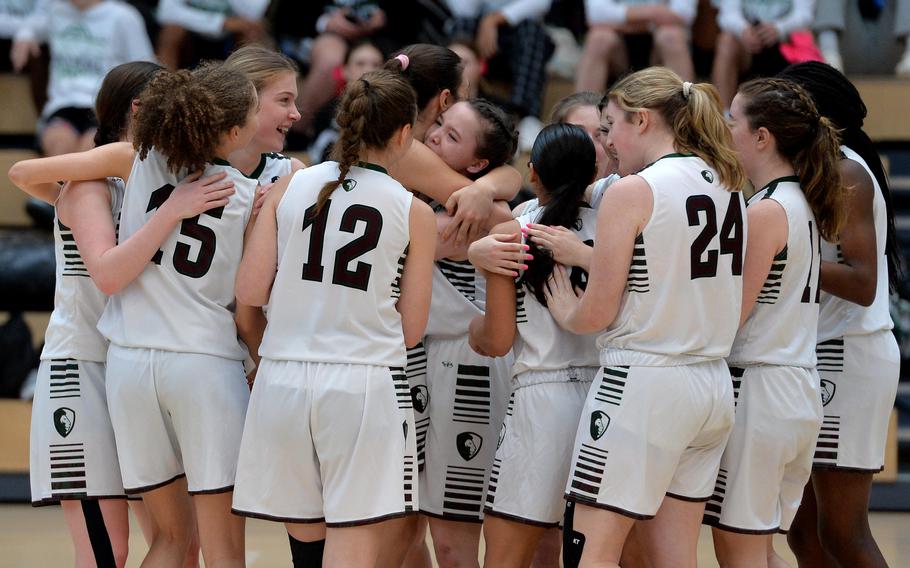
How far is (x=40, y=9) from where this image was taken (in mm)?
7457

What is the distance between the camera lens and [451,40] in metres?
6.81

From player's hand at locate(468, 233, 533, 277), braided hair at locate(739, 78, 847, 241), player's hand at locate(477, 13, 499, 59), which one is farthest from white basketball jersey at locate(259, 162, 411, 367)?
player's hand at locate(477, 13, 499, 59)

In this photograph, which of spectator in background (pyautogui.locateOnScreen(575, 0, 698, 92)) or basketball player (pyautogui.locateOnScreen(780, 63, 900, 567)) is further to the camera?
spectator in background (pyautogui.locateOnScreen(575, 0, 698, 92))

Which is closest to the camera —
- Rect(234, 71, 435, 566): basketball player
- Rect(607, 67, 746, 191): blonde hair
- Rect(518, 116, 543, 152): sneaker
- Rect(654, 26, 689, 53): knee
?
Rect(234, 71, 435, 566): basketball player

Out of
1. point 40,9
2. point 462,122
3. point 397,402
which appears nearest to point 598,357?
point 397,402

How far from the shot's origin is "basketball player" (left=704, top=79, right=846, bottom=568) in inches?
121

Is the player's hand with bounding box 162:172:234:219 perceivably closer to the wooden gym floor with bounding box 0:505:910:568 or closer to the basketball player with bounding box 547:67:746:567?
the basketball player with bounding box 547:67:746:567

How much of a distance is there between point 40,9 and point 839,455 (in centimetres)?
612

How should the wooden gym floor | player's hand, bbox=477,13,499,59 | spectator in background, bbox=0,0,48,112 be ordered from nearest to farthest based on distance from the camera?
the wooden gym floor
player's hand, bbox=477,13,499,59
spectator in background, bbox=0,0,48,112

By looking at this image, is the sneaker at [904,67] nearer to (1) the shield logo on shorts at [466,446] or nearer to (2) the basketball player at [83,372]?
(1) the shield logo on shorts at [466,446]

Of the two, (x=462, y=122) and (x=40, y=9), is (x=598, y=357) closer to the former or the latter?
(x=462, y=122)

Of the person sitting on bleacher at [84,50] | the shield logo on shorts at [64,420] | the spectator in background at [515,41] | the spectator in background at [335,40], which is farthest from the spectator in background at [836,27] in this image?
the shield logo on shorts at [64,420]

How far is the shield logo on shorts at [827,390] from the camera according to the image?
354cm

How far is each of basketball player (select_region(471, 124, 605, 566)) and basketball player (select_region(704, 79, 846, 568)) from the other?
0.45 meters
